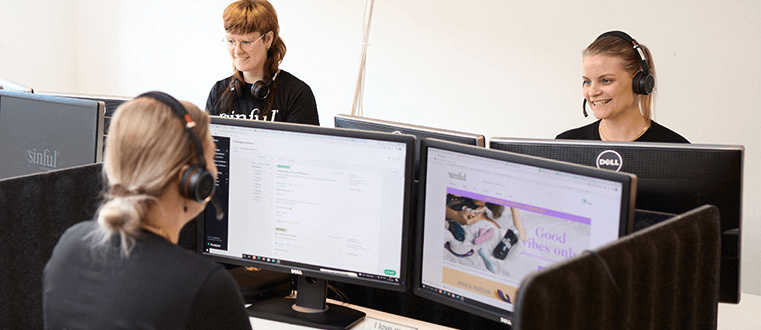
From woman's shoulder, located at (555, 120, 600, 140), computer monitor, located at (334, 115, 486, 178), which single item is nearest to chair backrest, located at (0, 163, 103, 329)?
computer monitor, located at (334, 115, 486, 178)

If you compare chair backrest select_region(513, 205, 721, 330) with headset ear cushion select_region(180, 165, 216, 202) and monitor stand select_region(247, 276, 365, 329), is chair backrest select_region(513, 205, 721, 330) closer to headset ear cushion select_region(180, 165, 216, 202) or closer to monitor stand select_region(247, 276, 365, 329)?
headset ear cushion select_region(180, 165, 216, 202)

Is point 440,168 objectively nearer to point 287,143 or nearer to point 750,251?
point 287,143

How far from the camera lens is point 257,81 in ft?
9.06

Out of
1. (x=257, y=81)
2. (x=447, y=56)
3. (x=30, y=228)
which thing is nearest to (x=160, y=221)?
(x=30, y=228)

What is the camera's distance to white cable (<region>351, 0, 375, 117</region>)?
11.8 ft

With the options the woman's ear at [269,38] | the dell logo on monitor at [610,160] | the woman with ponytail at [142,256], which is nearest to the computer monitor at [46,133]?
the woman with ponytail at [142,256]

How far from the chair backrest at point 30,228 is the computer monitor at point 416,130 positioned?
2.19ft

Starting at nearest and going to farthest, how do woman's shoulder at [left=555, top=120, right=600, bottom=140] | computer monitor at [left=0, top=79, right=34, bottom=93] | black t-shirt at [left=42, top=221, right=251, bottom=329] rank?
black t-shirt at [left=42, top=221, right=251, bottom=329]
computer monitor at [left=0, top=79, right=34, bottom=93]
woman's shoulder at [left=555, top=120, right=600, bottom=140]

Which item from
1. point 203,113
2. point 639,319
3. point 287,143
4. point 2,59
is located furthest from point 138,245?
point 2,59

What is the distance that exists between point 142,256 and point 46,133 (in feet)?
3.25

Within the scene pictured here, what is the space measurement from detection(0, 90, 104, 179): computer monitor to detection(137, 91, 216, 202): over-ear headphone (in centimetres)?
73

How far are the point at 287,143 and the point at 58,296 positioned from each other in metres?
0.61

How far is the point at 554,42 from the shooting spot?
10.7 feet

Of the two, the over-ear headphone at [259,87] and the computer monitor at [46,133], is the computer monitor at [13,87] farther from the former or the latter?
the over-ear headphone at [259,87]
